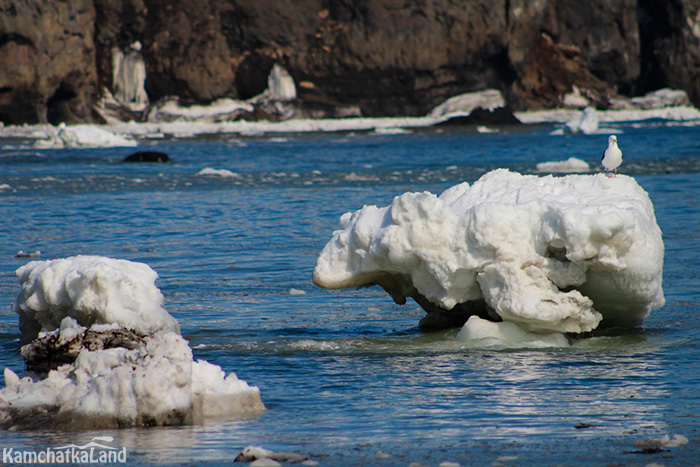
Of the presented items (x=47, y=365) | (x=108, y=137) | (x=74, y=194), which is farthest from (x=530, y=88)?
(x=47, y=365)

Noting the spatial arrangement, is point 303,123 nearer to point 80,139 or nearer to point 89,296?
point 80,139

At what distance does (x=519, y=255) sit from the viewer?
19.8ft

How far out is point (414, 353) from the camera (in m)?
5.93

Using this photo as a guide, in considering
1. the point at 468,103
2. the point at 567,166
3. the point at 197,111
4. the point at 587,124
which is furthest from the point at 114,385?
the point at 468,103

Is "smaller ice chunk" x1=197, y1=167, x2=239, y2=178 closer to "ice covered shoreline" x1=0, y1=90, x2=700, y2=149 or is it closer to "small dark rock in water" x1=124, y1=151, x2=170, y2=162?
"small dark rock in water" x1=124, y1=151, x2=170, y2=162

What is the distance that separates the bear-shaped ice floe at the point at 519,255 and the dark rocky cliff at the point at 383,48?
132 feet

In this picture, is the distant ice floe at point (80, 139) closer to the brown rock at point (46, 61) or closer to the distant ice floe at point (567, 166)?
the brown rock at point (46, 61)

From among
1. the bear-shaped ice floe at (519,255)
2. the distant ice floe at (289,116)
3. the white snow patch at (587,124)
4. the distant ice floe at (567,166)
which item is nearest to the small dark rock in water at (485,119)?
the distant ice floe at (289,116)

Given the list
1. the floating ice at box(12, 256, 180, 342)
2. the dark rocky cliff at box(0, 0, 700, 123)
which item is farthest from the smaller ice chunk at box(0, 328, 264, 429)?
the dark rocky cliff at box(0, 0, 700, 123)

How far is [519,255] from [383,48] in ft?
166

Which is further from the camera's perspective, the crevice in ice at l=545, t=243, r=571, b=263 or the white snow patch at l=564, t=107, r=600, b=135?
the white snow patch at l=564, t=107, r=600, b=135

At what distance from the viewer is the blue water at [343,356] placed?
4031 mm

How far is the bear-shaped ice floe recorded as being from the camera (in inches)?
233

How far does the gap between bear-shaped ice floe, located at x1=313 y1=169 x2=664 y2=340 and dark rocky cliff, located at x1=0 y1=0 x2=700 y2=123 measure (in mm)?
40332
